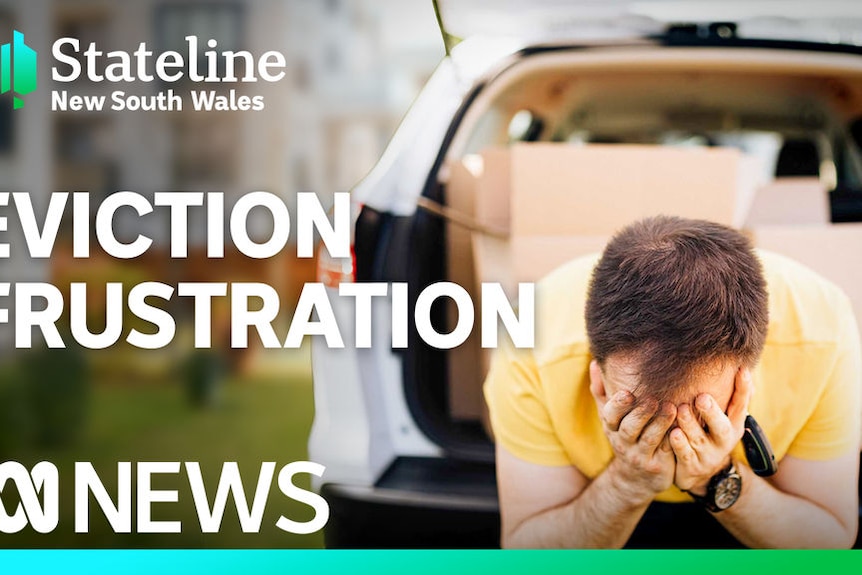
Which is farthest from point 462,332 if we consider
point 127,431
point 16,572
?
point 127,431

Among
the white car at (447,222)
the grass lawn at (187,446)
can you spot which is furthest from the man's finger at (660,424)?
the grass lawn at (187,446)

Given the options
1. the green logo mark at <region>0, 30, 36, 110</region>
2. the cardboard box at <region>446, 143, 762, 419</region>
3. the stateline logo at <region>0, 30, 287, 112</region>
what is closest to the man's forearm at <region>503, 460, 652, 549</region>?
the cardboard box at <region>446, 143, 762, 419</region>

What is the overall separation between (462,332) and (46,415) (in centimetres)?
275

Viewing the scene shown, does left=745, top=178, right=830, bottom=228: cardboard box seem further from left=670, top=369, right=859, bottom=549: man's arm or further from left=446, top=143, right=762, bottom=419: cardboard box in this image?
left=670, top=369, right=859, bottom=549: man's arm

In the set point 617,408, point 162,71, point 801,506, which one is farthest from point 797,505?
point 162,71

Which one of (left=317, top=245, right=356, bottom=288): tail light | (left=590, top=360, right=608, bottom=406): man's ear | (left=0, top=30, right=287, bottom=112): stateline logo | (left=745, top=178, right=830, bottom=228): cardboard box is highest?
(left=0, top=30, right=287, bottom=112): stateline logo

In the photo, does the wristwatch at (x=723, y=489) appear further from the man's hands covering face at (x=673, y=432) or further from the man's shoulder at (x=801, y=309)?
the man's shoulder at (x=801, y=309)

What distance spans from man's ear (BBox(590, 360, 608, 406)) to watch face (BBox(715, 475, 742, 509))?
24cm

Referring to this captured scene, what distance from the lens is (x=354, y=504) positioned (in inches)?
61.4

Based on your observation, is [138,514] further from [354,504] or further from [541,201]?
[541,201]

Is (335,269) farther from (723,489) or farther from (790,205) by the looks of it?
(790,205)

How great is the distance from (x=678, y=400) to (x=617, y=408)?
0.26ft

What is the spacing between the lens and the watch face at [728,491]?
1316 millimetres

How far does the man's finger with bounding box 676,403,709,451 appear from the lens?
1.18m
